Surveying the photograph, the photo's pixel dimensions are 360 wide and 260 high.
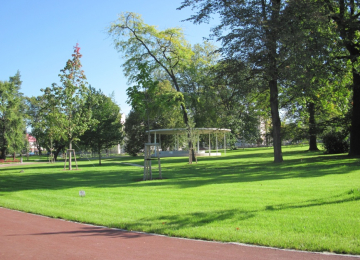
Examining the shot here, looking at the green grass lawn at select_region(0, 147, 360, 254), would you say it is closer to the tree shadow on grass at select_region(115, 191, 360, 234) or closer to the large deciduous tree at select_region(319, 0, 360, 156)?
the tree shadow on grass at select_region(115, 191, 360, 234)

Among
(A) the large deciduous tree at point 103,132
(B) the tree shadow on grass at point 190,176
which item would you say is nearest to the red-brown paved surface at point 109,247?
(B) the tree shadow on grass at point 190,176

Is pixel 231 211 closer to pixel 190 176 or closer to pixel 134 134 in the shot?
pixel 190 176

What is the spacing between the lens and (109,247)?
6152 mm

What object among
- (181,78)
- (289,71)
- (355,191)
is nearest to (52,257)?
(355,191)

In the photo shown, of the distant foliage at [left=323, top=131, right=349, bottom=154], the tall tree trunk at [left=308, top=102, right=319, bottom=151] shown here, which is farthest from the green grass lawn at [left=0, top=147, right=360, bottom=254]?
the distant foliage at [left=323, top=131, right=349, bottom=154]

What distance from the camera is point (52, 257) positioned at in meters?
5.69

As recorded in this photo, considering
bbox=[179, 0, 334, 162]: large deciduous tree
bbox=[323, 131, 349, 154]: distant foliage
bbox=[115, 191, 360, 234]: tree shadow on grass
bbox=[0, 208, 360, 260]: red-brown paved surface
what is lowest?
bbox=[0, 208, 360, 260]: red-brown paved surface

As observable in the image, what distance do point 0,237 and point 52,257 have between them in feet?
7.35

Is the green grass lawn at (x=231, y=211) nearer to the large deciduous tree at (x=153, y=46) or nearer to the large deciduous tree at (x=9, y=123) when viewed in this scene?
the large deciduous tree at (x=153, y=46)

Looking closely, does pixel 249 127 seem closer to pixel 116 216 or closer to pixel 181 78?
pixel 181 78

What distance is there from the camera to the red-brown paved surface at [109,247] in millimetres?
5500

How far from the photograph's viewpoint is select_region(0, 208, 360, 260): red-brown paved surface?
550cm

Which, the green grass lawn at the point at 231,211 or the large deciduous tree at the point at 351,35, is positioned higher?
the large deciduous tree at the point at 351,35

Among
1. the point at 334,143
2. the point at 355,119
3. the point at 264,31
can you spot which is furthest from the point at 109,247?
the point at 334,143
